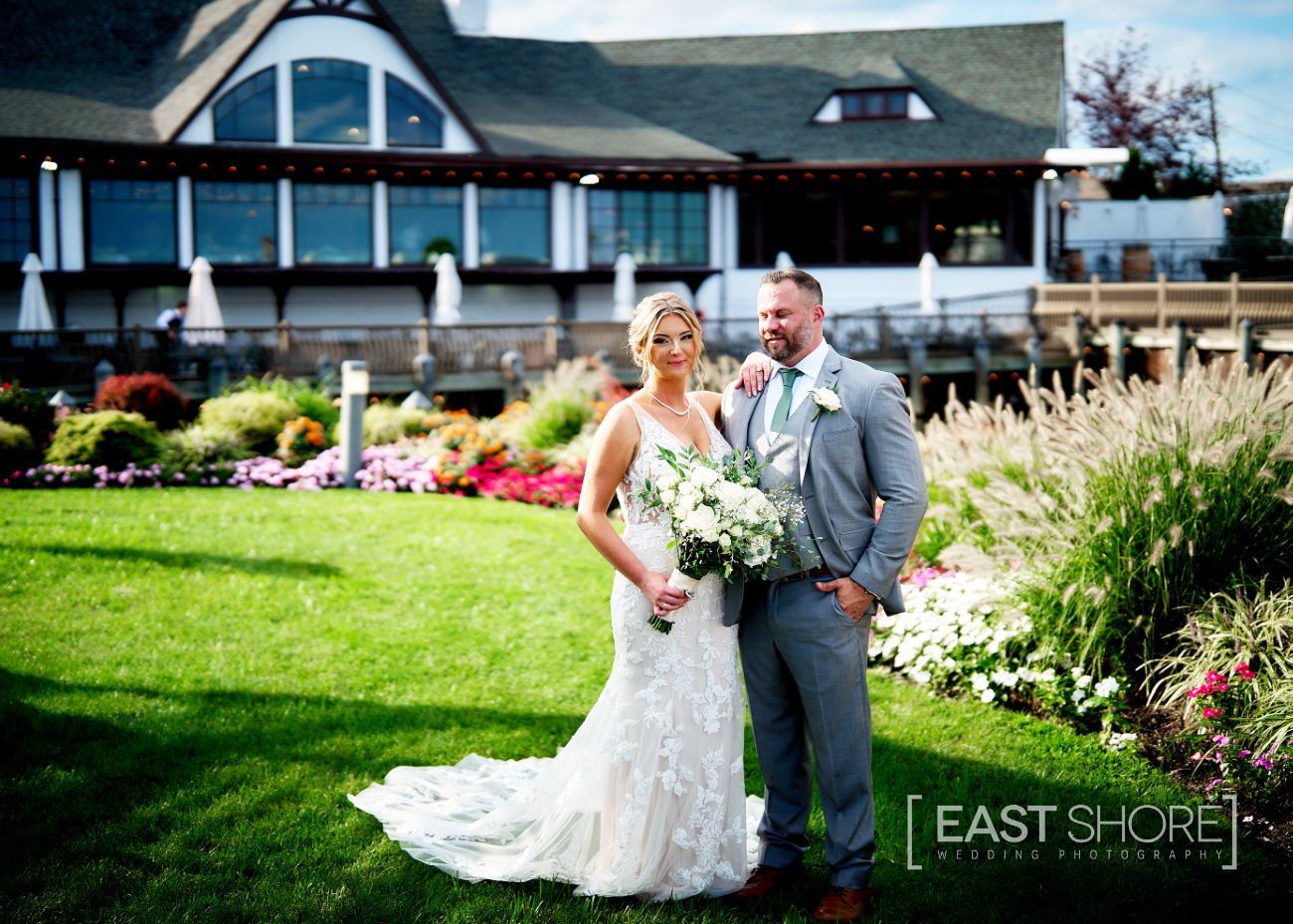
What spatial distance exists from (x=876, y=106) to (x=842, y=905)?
1161 inches

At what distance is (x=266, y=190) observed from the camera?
25375 millimetres

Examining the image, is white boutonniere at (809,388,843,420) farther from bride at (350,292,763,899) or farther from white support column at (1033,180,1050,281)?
white support column at (1033,180,1050,281)

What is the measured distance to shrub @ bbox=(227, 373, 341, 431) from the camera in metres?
16.6

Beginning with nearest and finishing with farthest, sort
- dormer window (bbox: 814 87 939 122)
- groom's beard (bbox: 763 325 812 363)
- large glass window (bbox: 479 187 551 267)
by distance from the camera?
groom's beard (bbox: 763 325 812 363)
large glass window (bbox: 479 187 551 267)
dormer window (bbox: 814 87 939 122)

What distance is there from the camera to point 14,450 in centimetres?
1407

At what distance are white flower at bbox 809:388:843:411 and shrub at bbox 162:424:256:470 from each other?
38.0 feet

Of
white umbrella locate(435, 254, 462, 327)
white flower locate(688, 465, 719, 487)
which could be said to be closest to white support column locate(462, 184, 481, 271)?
white umbrella locate(435, 254, 462, 327)

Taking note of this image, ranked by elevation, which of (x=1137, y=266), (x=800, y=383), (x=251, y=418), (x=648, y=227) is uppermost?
(x=648, y=227)

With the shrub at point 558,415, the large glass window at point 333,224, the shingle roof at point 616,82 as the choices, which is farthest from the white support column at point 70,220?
the shrub at point 558,415

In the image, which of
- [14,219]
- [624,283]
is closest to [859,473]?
[624,283]

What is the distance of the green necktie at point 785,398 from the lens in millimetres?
4789

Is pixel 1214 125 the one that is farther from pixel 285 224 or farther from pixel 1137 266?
pixel 285 224

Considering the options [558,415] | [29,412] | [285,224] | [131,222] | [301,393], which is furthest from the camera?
[285,224]

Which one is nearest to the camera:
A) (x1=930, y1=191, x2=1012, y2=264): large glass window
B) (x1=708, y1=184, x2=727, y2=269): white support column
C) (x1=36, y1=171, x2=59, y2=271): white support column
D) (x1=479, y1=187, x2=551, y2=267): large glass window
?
(x1=36, y1=171, x2=59, y2=271): white support column
